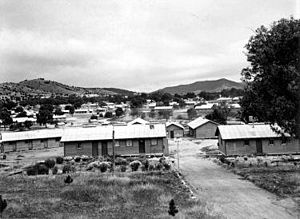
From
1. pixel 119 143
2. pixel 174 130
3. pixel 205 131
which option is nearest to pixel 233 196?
pixel 119 143

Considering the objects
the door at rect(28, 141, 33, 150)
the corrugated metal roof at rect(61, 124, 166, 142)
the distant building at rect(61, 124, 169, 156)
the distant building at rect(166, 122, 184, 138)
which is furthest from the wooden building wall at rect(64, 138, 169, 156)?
the distant building at rect(166, 122, 184, 138)

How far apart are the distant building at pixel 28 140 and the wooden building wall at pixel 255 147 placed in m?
29.9

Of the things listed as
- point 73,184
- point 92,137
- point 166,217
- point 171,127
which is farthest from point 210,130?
point 166,217

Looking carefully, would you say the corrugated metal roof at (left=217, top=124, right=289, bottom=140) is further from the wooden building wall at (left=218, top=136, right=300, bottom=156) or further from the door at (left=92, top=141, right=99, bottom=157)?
the door at (left=92, top=141, right=99, bottom=157)

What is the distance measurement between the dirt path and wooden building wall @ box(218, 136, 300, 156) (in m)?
9.41

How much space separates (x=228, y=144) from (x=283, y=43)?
732 inches

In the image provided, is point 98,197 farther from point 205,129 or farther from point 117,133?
point 205,129

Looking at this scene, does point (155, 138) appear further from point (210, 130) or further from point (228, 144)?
point (210, 130)

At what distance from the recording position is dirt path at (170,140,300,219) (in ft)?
55.6

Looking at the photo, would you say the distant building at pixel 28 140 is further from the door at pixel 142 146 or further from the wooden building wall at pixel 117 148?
the door at pixel 142 146

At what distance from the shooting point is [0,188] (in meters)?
23.8

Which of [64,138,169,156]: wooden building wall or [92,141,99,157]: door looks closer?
[64,138,169,156]: wooden building wall

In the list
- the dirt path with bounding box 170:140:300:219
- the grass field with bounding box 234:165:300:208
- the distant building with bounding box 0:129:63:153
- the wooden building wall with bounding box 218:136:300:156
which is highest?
the distant building with bounding box 0:129:63:153

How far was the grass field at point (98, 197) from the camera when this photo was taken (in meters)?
16.8
